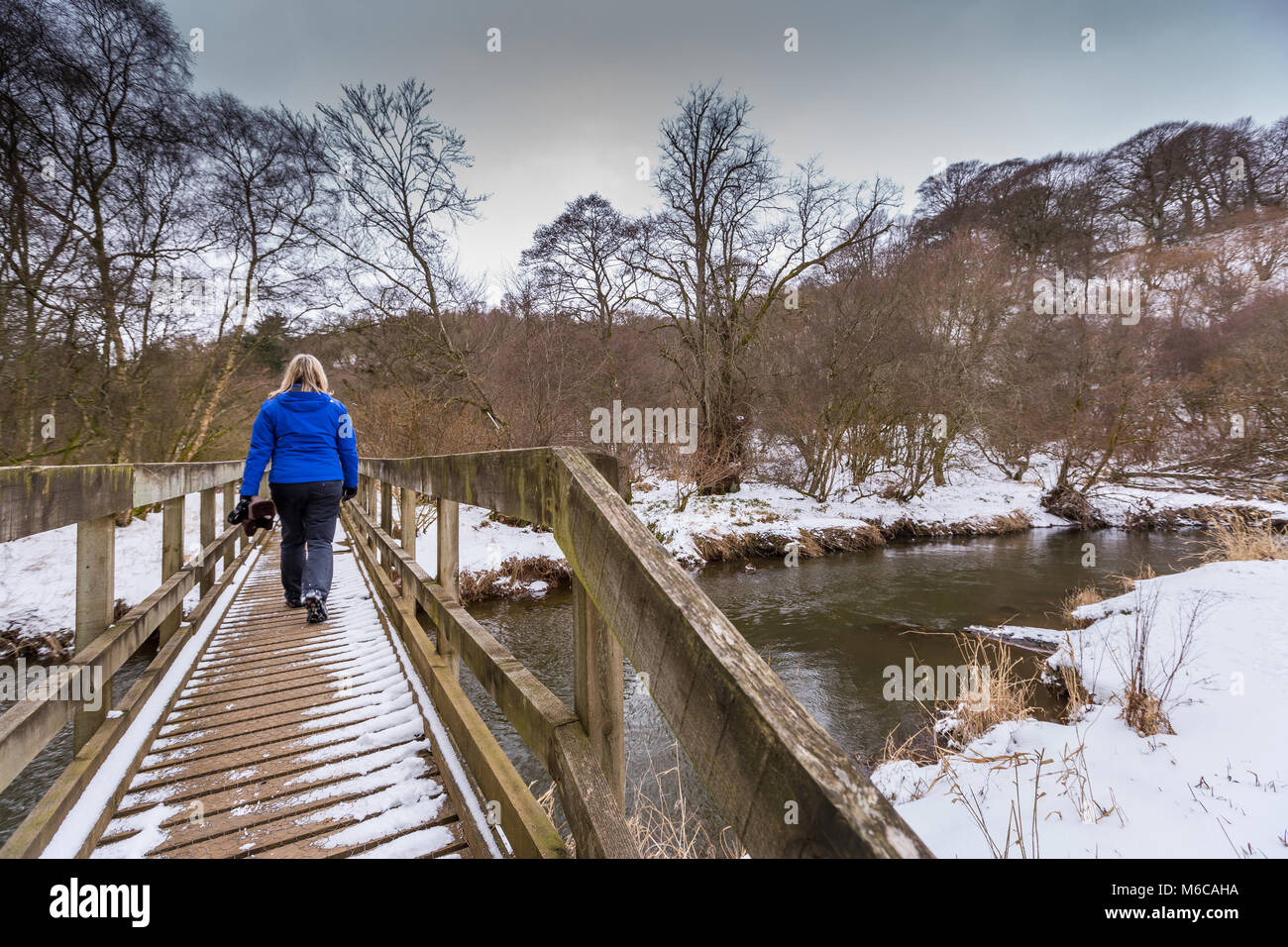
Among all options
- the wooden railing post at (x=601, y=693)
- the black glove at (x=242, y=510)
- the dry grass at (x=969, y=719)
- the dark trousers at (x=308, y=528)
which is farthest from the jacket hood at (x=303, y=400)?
the dry grass at (x=969, y=719)

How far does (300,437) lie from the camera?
355cm

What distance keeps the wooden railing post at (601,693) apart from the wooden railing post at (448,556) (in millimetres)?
1628

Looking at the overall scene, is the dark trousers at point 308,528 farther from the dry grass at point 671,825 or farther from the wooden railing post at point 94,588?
the dry grass at point 671,825

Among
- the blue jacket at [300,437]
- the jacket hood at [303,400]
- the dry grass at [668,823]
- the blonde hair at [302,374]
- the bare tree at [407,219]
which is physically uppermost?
the bare tree at [407,219]

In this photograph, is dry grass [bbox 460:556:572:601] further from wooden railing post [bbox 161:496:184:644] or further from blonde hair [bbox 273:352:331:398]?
blonde hair [bbox 273:352:331:398]

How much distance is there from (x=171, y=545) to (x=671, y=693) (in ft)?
14.4

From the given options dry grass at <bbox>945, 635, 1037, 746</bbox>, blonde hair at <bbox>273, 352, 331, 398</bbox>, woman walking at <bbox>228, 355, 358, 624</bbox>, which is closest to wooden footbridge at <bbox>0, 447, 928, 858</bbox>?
woman walking at <bbox>228, 355, 358, 624</bbox>

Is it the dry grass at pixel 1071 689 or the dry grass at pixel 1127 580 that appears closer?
the dry grass at pixel 1071 689

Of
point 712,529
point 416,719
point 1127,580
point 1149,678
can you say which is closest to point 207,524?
point 416,719

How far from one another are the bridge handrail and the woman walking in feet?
8.05

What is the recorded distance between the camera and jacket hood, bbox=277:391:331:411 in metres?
3.54

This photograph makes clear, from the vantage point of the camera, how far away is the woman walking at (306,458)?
3483mm
